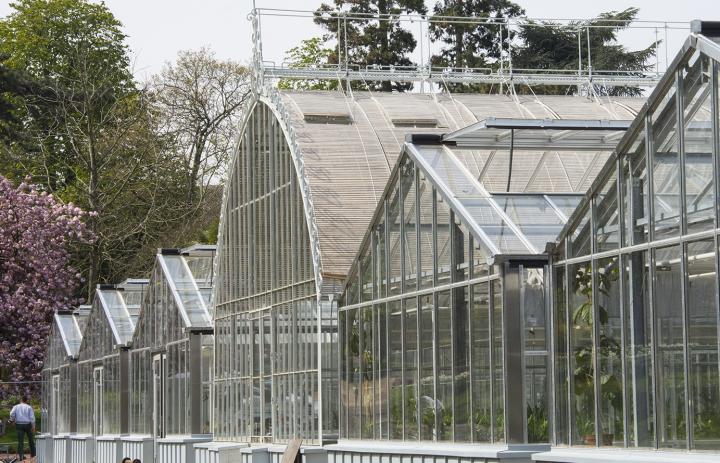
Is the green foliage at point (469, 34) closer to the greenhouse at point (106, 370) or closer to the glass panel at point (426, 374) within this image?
the greenhouse at point (106, 370)

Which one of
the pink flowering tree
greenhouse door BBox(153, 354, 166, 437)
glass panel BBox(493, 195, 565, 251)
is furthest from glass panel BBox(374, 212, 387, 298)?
the pink flowering tree

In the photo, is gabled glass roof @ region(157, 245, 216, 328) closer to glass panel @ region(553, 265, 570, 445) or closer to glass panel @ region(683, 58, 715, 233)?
glass panel @ region(553, 265, 570, 445)

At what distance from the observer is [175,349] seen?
2934 cm

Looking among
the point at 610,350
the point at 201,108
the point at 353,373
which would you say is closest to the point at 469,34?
the point at 201,108

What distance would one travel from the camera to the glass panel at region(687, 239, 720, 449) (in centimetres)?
1155

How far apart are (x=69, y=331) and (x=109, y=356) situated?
247 inches

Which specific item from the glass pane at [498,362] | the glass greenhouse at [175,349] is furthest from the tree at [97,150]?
the glass pane at [498,362]

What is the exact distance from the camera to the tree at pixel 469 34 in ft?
171

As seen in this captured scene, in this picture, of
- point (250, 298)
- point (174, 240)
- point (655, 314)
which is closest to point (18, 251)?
point (174, 240)

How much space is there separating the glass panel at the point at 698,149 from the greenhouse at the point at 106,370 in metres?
23.0

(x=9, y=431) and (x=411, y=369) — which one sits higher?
(x=411, y=369)

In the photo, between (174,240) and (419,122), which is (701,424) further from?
(174,240)

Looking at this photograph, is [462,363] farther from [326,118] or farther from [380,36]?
[380,36]

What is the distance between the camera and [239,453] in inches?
990
